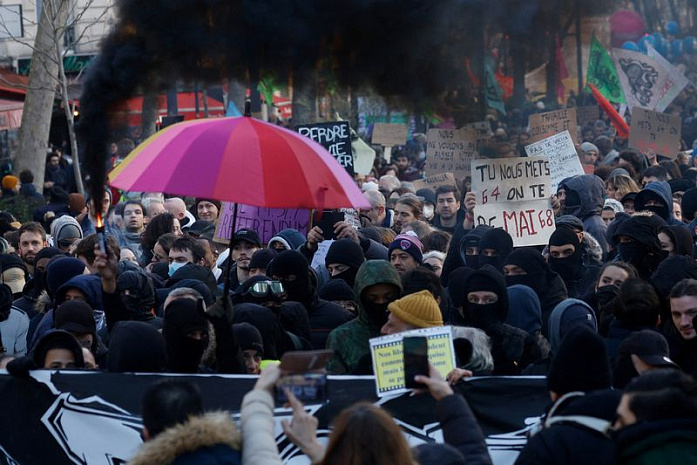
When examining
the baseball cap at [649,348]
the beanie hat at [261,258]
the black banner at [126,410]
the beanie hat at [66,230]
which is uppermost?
the beanie hat at [66,230]

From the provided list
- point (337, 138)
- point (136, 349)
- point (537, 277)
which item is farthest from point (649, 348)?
point (337, 138)

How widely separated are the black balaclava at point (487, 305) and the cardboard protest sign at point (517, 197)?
3.25 meters

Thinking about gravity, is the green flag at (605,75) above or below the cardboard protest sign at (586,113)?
above

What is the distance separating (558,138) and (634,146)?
12.1 feet

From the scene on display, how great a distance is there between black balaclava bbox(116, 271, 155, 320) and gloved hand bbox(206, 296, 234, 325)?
5.80 ft

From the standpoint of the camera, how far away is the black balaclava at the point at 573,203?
10.4 meters

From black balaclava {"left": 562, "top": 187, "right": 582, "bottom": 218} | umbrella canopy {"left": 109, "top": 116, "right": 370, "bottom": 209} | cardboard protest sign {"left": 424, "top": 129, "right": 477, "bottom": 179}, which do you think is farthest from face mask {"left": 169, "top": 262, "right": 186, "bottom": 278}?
cardboard protest sign {"left": 424, "top": 129, "right": 477, "bottom": 179}

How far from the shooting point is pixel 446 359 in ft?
15.3

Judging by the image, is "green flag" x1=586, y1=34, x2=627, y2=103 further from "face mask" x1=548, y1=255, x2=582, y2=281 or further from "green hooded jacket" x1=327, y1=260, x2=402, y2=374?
"green hooded jacket" x1=327, y1=260, x2=402, y2=374

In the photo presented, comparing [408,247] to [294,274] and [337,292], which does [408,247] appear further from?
[294,274]

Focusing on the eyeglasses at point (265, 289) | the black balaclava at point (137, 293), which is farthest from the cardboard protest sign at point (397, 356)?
the black balaclava at point (137, 293)

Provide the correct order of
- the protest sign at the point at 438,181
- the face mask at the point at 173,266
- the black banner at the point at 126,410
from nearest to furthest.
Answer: the black banner at the point at 126,410 → the face mask at the point at 173,266 → the protest sign at the point at 438,181

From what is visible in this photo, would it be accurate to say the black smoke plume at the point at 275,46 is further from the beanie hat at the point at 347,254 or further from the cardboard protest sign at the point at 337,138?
the cardboard protest sign at the point at 337,138

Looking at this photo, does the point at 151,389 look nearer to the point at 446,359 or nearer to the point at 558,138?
the point at 446,359
